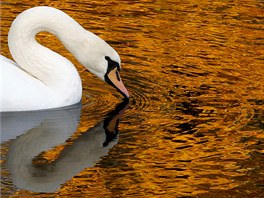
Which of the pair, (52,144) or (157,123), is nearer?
(52,144)

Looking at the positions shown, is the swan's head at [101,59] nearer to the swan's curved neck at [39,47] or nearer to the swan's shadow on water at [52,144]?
the swan's curved neck at [39,47]

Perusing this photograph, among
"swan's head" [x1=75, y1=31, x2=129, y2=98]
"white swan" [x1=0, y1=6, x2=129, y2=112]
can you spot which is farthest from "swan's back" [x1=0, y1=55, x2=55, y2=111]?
"swan's head" [x1=75, y1=31, x2=129, y2=98]

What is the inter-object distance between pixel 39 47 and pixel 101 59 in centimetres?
56

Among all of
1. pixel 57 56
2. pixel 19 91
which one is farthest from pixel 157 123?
pixel 57 56

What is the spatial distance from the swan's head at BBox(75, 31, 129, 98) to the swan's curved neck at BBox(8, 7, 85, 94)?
0.08 m

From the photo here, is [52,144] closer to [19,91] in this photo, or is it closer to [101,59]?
[19,91]

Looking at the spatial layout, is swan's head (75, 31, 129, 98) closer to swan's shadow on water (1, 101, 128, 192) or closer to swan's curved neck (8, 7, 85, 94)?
swan's curved neck (8, 7, 85, 94)

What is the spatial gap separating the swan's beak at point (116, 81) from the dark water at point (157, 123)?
10 cm

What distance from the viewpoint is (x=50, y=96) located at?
32.1ft

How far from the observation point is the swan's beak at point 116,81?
32.9ft

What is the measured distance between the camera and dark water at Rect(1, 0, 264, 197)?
7.92m

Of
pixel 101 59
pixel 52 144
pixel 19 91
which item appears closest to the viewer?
pixel 52 144

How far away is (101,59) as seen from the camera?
998 centimetres

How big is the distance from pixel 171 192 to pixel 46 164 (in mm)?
1058
